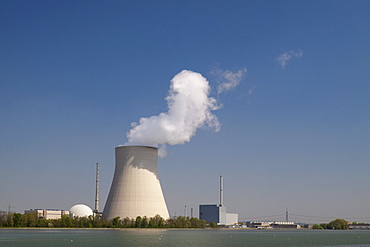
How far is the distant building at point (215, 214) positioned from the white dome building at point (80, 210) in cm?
3169

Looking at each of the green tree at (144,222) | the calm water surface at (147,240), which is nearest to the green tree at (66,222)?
the green tree at (144,222)

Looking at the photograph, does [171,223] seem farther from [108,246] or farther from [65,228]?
[108,246]

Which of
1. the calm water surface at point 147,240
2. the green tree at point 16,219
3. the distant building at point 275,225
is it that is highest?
the green tree at point 16,219

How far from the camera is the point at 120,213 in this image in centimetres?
6450

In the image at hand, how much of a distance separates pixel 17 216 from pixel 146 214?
711 inches

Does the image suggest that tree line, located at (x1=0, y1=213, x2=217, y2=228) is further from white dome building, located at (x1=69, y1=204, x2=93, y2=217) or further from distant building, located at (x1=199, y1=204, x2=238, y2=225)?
distant building, located at (x1=199, y1=204, x2=238, y2=225)

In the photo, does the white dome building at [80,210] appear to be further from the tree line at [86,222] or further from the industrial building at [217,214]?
the industrial building at [217,214]

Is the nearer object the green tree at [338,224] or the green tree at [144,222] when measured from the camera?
the green tree at [144,222]

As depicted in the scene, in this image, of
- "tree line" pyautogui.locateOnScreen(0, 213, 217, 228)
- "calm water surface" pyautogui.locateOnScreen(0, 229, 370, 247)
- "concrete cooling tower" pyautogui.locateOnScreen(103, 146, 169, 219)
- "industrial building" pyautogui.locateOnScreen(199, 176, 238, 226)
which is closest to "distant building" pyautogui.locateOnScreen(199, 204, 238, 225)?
"industrial building" pyautogui.locateOnScreen(199, 176, 238, 226)

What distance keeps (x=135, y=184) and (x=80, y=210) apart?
2695 cm

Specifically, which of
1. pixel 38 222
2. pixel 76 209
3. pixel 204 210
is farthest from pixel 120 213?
pixel 204 210

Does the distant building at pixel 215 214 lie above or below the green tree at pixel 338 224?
above

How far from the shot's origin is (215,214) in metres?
106

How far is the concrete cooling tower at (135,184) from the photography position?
199 ft
